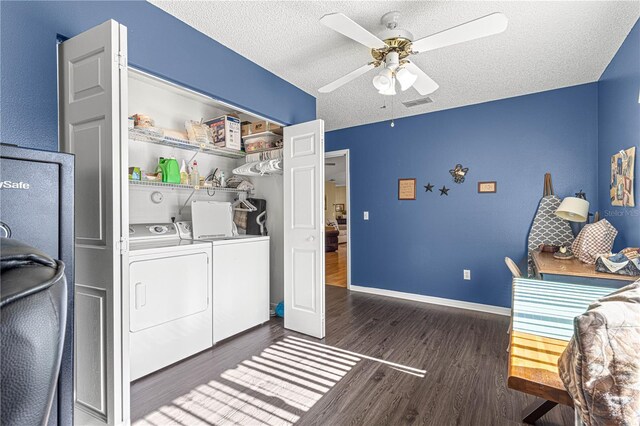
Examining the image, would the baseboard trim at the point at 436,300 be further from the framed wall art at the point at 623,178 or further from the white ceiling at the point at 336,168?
the white ceiling at the point at 336,168

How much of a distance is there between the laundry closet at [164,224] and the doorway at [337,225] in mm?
1648

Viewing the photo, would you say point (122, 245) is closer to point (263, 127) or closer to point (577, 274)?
point (263, 127)

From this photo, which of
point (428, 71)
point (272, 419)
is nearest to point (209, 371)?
point (272, 419)

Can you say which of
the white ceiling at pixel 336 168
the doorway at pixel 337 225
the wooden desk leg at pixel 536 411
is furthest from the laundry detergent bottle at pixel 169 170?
the white ceiling at pixel 336 168

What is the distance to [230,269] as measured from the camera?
2.86m

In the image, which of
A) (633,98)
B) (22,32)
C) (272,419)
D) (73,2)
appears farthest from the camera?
(633,98)

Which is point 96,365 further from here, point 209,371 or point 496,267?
point 496,267

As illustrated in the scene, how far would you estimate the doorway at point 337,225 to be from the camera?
4848 mm

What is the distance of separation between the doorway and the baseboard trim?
1.24 feet

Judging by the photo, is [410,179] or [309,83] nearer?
[309,83]

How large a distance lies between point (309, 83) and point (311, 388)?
276 cm

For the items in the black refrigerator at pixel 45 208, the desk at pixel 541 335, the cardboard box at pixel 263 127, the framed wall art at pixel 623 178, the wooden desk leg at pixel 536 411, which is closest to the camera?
the desk at pixel 541 335

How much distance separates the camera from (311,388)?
82.0 inches

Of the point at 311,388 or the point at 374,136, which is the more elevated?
the point at 374,136
